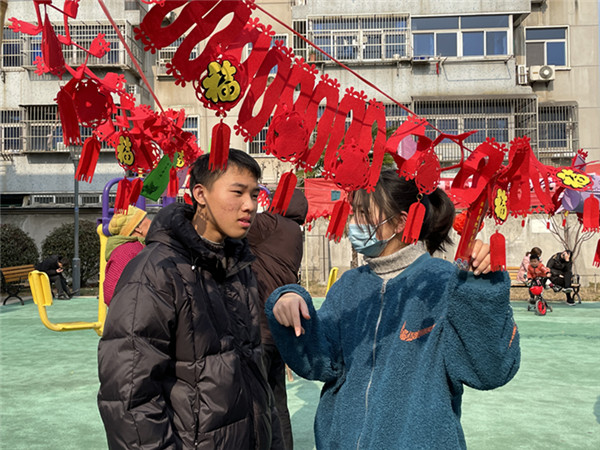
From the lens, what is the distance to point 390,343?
1.92 metres

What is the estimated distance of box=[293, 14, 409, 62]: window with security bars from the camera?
19.9 metres

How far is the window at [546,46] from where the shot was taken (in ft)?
67.8

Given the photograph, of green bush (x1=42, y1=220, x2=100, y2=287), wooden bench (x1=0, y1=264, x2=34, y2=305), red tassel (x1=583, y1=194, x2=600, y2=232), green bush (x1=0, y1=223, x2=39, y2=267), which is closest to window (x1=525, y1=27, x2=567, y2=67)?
green bush (x1=42, y1=220, x2=100, y2=287)

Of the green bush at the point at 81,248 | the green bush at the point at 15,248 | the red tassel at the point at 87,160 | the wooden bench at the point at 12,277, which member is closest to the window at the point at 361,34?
the green bush at the point at 81,248

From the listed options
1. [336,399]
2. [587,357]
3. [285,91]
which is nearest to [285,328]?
[336,399]

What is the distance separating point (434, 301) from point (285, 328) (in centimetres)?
48

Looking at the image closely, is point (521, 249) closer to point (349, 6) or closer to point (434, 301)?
point (349, 6)

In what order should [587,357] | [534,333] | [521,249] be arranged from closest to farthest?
1. [587,357]
2. [534,333]
3. [521,249]

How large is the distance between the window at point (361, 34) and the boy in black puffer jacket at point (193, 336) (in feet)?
61.0

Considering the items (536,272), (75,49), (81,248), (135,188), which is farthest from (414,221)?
(75,49)

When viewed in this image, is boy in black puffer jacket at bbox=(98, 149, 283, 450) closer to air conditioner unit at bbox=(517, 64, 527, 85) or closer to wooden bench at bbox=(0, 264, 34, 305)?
wooden bench at bbox=(0, 264, 34, 305)

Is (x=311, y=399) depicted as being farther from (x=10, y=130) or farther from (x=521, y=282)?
(x=10, y=130)

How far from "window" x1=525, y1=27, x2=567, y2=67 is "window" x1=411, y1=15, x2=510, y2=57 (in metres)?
1.41

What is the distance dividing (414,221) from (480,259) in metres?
0.32
